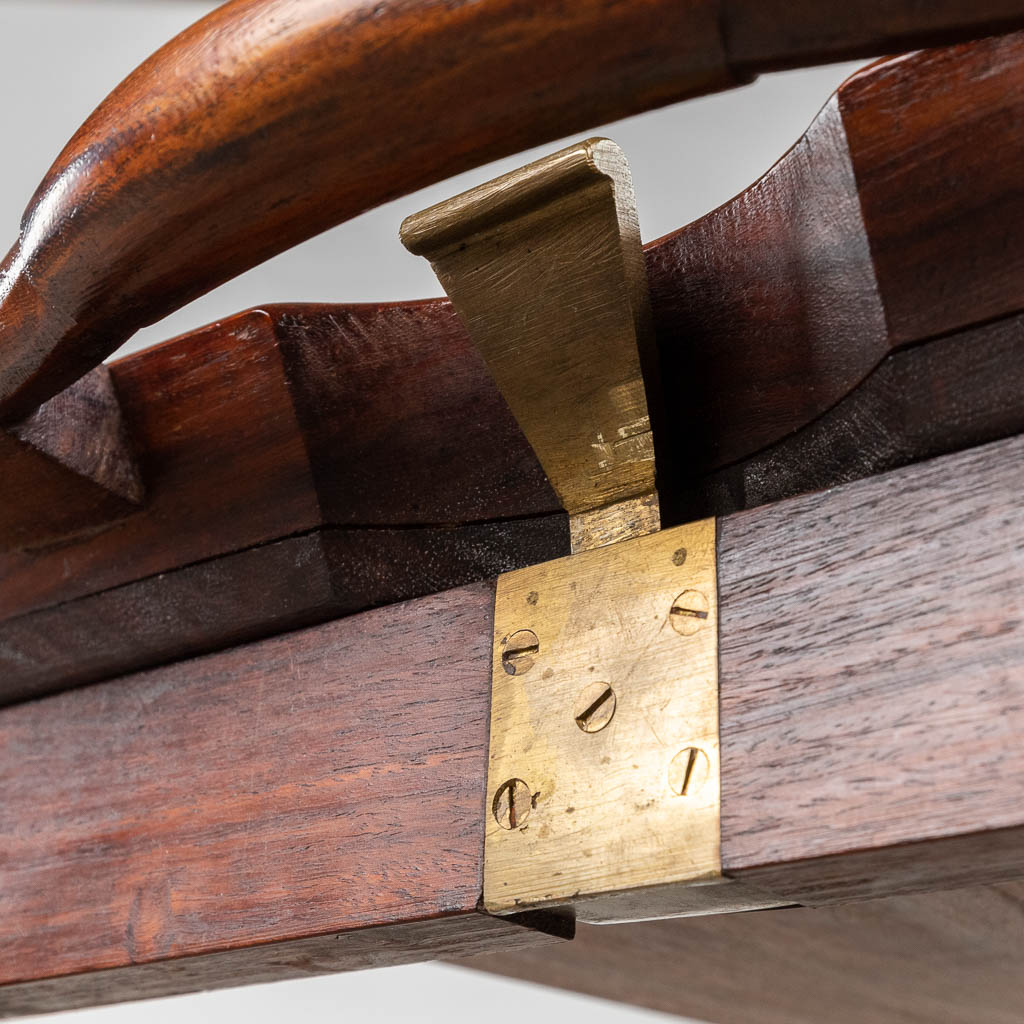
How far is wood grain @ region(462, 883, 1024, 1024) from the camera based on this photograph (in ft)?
2.78

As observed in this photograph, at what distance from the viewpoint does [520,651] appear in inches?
19.0

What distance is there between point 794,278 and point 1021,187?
9cm

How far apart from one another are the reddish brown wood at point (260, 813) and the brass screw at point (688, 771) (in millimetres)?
85

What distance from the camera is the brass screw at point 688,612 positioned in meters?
0.45

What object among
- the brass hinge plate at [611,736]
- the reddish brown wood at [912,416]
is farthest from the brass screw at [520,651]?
the reddish brown wood at [912,416]

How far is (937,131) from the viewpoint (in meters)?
0.40

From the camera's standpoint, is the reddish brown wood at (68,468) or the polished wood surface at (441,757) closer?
the polished wood surface at (441,757)

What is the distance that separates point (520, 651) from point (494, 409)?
107 mm

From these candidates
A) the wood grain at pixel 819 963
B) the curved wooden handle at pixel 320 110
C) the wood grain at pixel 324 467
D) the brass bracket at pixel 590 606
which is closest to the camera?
the curved wooden handle at pixel 320 110

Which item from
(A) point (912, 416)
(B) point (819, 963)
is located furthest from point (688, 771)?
A: (B) point (819, 963)

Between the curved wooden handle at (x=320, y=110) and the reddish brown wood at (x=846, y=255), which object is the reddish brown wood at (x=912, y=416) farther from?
the curved wooden handle at (x=320, y=110)

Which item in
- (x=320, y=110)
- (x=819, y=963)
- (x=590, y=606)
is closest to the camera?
(x=320, y=110)

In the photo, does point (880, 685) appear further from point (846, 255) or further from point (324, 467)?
point (324, 467)

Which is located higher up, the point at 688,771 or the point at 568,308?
the point at 568,308
